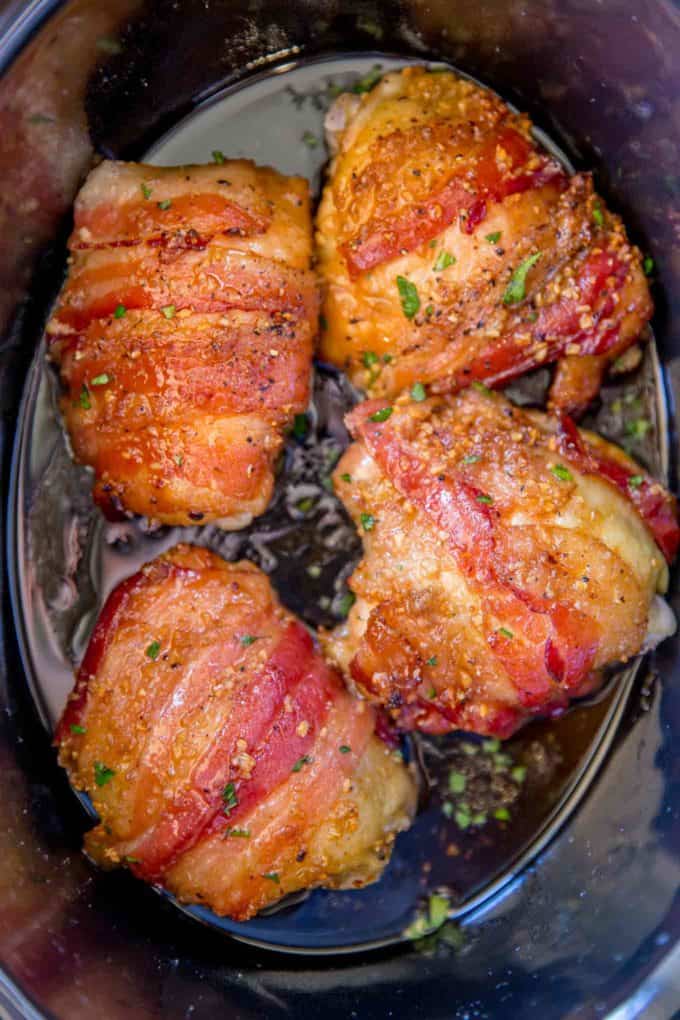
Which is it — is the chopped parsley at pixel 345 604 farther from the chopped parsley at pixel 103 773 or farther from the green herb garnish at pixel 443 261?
the green herb garnish at pixel 443 261

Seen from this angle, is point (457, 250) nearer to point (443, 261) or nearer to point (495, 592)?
point (443, 261)

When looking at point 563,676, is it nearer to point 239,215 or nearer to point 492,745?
point 492,745

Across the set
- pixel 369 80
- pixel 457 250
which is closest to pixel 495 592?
pixel 457 250

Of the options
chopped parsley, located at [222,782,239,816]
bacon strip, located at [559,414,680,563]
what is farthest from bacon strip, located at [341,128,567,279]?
chopped parsley, located at [222,782,239,816]

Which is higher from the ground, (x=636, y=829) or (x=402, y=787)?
(x=402, y=787)

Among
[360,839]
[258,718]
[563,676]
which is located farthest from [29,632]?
[563,676]
